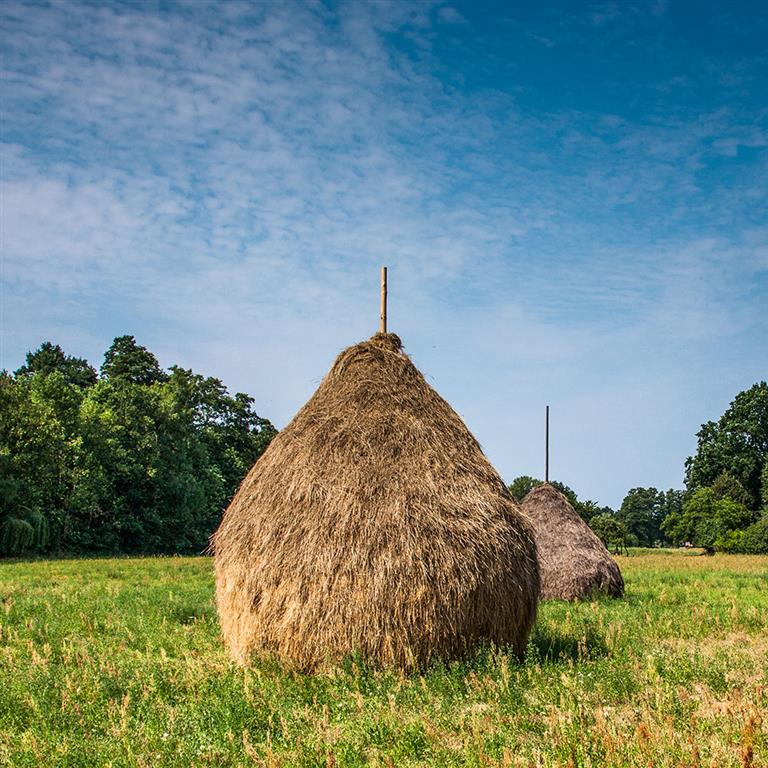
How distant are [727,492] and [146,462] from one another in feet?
157

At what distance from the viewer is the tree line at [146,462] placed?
4038 cm

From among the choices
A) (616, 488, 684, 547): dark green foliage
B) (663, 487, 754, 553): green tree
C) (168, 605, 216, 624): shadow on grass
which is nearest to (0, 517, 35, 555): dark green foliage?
(168, 605, 216, 624): shadow on grass

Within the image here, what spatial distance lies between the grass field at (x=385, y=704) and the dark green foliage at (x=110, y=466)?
29.6m

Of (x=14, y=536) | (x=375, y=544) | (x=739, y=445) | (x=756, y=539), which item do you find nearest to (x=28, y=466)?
(x=14, y=536)

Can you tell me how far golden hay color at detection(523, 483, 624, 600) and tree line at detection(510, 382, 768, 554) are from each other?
43.5 meters

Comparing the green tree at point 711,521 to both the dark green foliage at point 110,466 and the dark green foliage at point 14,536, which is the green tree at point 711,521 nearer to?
the dark green foliage at point 110,466

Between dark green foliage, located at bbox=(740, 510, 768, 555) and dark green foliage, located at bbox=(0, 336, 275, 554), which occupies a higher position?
dark green foliage, located at bbox=(0, 336, 275, 554)

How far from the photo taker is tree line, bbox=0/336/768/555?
1590 inches

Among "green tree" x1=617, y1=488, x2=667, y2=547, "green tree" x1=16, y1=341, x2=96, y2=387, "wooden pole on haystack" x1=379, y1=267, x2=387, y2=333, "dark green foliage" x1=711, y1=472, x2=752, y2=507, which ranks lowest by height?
"green tree" x1=617, y1=488, x2=667, y2=547

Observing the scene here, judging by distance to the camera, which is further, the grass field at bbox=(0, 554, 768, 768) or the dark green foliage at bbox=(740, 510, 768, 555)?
the dark green foliage at bbox=(740, 510, 768, 555)

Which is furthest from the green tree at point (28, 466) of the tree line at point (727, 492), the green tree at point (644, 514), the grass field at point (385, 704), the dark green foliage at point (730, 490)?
the green tree at point (644, 514)

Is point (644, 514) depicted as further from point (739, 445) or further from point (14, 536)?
point (14, 536)

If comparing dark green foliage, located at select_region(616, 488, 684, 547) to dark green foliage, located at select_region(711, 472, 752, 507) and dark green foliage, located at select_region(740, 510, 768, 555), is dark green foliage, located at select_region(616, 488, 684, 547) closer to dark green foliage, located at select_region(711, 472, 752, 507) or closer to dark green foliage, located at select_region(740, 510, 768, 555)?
dark green foliage, located at select_region(711, 472, 752, 507)

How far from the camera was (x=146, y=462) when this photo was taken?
4850cm
